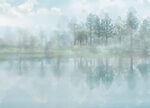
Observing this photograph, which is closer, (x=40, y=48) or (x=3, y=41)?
(x=3, y=41)

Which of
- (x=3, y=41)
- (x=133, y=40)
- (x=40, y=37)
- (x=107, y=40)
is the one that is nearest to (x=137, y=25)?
(x=133, y=40)

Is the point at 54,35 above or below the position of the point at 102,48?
above

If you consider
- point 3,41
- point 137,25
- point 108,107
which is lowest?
point 108,107

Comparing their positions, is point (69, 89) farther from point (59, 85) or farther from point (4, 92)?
point (4, 92)

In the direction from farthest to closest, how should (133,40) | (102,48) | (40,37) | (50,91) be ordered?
(133,40) < (102,48) < (40,37) < (50,91)

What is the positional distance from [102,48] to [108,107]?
1369cm

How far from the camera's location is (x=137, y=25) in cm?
1733

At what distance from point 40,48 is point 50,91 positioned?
10.6 m

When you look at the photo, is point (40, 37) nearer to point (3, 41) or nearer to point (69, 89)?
point (3, 41)

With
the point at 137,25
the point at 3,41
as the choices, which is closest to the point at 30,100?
the point at 3,41

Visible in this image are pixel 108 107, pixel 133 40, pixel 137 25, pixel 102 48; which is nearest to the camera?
pixel 108 107

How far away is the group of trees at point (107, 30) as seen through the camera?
17062mm

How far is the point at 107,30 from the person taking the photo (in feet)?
58.6

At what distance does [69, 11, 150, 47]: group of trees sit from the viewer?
56.0 ft
